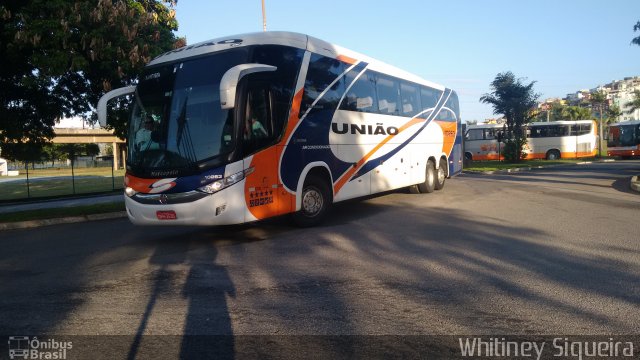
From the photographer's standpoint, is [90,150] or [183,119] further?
[90,150]

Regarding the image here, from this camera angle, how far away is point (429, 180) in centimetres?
1495

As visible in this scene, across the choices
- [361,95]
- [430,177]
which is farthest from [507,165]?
[361,95]

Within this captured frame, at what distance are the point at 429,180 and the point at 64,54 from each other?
1059cm

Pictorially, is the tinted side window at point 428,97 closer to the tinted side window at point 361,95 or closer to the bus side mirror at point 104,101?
the tinted side window at point 361,95

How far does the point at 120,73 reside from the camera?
11297mm

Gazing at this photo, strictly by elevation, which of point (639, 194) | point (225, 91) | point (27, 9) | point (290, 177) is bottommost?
point (639, 194)

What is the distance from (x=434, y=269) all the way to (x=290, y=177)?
3.48 m

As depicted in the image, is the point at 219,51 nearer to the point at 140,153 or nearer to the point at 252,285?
the point at 140,153

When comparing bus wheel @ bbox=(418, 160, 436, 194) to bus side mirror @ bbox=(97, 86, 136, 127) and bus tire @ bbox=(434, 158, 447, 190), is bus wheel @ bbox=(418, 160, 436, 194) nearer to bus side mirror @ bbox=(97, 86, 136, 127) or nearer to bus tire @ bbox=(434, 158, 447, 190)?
bus tire @ bbox=(434, 158, 447, 190)

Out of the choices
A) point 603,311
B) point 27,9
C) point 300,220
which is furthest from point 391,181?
point 27,9

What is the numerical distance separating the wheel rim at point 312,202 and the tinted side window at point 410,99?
4.73 meters

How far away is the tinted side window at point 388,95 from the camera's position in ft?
38.5

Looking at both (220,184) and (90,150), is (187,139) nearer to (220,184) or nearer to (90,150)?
(220,184)

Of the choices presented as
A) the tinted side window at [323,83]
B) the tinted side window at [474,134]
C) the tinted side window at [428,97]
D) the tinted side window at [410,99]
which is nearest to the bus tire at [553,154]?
the tinted side window at [474,134]
